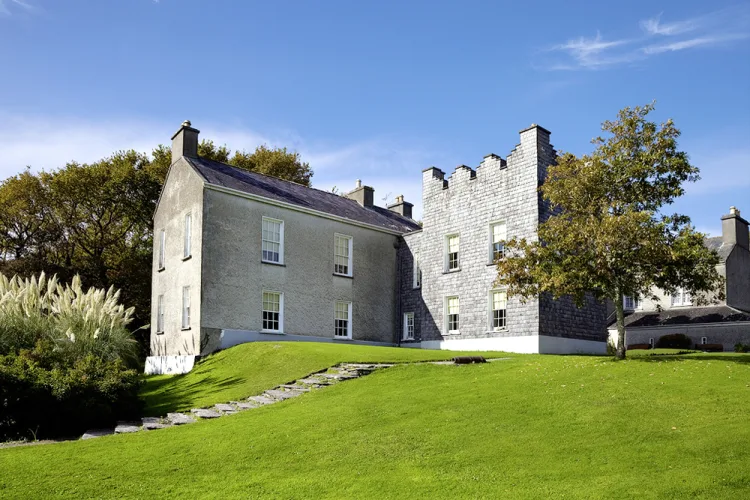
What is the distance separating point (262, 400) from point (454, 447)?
7.05m

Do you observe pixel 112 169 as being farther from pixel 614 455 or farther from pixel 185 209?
pixel 614 455

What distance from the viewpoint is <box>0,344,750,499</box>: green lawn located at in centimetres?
891

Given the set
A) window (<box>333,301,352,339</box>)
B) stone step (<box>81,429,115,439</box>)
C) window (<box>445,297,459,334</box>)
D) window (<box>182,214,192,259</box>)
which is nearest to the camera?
stone step (<box>81,429,115,439</box>)

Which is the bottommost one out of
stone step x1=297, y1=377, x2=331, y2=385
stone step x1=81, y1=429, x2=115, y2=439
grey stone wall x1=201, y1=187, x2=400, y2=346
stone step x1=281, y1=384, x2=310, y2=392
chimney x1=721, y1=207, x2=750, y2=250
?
stone step x1=81, y1=429, x2=115, y2=439

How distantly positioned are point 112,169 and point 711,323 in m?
33.2

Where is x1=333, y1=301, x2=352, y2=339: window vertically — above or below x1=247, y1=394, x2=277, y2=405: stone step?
above

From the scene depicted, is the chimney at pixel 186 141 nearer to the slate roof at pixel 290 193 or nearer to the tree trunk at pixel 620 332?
the slate roof at pixel 290 193

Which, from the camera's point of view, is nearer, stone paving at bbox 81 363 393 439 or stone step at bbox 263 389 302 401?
stone paving at bbox 81 363 393 439

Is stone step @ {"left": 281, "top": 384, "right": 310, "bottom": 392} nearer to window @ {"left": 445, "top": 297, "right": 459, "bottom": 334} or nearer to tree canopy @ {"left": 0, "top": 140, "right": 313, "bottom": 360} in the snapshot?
window @ {"left": 445, "top": 297, "right": 459, "bottom": 334}

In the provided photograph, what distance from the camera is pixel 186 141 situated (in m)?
27.8

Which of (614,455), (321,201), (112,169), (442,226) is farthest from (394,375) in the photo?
(112,169)

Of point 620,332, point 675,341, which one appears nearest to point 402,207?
point 675,341

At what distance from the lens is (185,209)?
26.8m

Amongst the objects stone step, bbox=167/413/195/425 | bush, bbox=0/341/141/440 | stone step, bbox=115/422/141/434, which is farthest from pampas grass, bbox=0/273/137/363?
stone step, bbox=167/413/195/425
